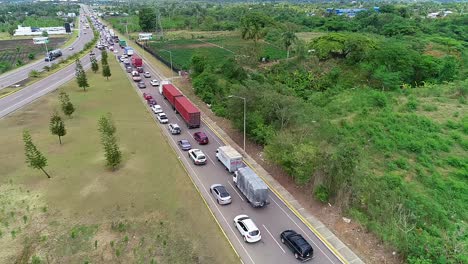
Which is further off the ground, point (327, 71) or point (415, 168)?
point (327, 71)

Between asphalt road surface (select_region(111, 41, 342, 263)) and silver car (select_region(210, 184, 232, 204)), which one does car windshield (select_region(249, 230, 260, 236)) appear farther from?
silver car (select_region(210, 184, 232, 204))

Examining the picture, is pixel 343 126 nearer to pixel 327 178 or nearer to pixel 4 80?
pixel 327 178

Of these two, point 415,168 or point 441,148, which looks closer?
point 415,168

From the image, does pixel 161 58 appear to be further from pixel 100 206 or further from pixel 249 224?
pixel 249 224

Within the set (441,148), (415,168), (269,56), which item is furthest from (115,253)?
(269,56)

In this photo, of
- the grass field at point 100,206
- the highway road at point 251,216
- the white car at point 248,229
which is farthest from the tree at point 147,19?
the white car at point 248,229

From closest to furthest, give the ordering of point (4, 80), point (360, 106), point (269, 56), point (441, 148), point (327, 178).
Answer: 1. point (327, 178)
2. point (441, 148)
3. point (360, 106)
4. point (4, 80)
5. point (269, 56)

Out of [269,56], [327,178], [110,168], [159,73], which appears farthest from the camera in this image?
[269,56]

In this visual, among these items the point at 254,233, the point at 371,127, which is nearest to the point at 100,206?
the point at 254,233
